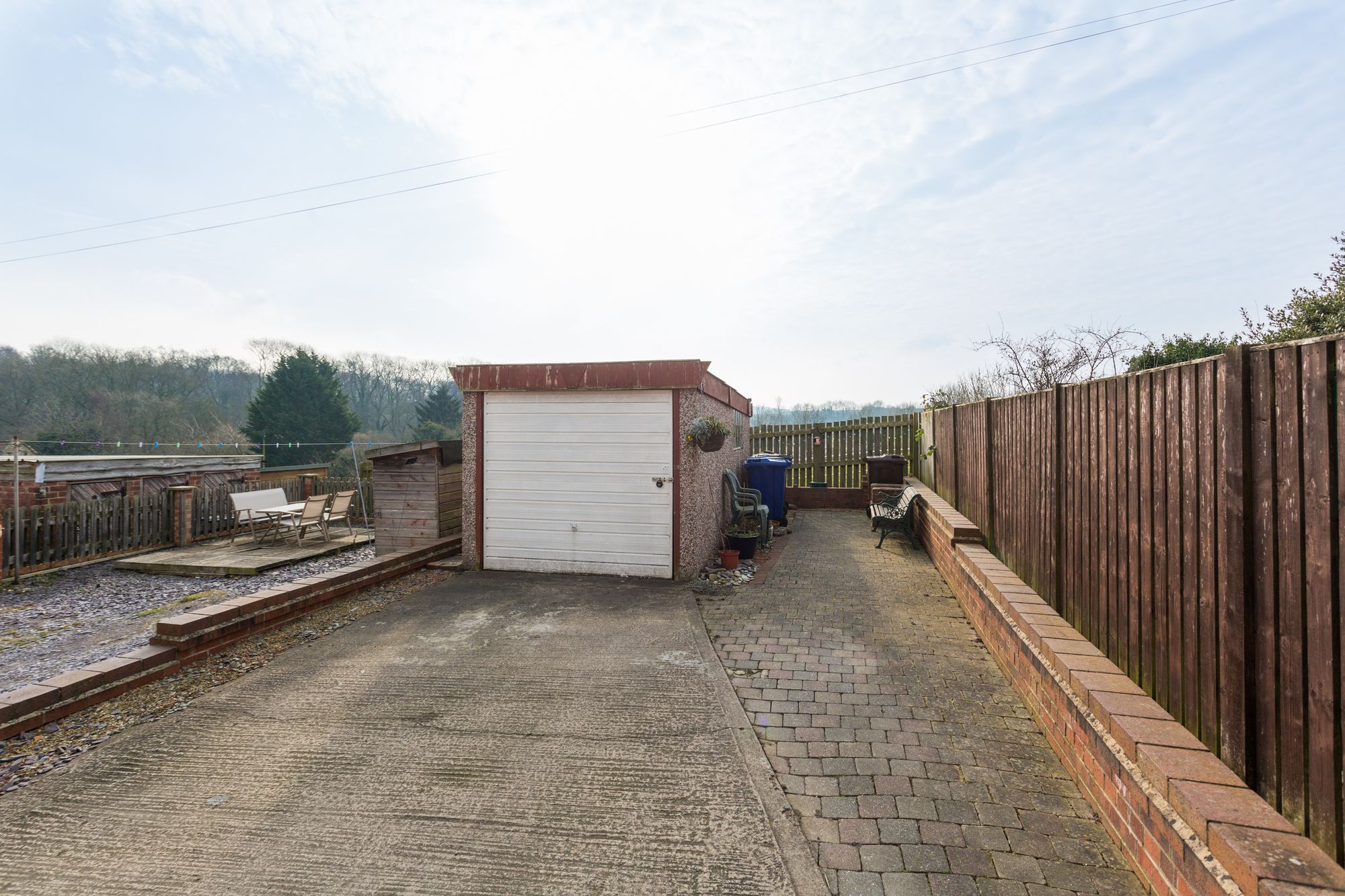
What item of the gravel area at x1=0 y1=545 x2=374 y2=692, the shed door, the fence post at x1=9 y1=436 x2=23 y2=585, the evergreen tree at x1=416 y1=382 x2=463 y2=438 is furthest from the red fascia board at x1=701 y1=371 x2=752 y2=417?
the evergreen tree at x1=416 y1=382 x2=463 y2=438

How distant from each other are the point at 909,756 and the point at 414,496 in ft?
24.0

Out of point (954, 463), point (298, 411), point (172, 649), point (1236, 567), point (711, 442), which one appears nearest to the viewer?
point (1236, 567)

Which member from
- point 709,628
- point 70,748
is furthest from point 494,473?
point 70,748

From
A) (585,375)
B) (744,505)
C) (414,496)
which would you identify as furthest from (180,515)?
(744,505)

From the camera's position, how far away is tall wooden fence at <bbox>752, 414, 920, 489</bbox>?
41.7 ft

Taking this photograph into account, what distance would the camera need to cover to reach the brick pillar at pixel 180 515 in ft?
34.3

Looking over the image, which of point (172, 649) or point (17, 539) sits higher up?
point (17, 539)

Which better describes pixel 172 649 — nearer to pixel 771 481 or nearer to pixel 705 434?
pixel 705 434

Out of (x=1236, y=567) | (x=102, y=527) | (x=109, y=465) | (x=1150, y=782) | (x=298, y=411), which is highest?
(x=298, y=411)

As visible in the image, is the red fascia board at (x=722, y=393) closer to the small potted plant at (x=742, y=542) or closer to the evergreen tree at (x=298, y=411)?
the small potted plant at (x=742, y=542)

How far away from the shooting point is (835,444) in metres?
13.2

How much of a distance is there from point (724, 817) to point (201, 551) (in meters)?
11.6

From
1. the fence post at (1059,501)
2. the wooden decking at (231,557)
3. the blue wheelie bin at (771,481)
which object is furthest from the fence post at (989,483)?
the wooden decking at (231,557)

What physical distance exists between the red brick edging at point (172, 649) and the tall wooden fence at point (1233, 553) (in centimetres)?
553
